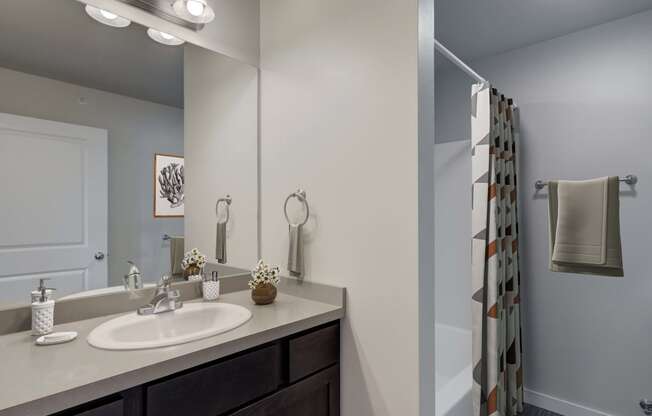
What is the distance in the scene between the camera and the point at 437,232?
2.87 meters

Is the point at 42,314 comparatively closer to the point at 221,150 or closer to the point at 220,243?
the point at 220,243

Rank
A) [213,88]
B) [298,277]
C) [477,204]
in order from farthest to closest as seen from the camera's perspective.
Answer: [477,204] → [213,88] → [298,277]

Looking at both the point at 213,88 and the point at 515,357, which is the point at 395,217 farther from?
the point at 515,357

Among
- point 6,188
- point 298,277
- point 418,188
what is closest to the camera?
point 6,188

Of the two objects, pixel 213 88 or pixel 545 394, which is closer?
pixel 213 88

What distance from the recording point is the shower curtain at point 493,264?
1.89 metres

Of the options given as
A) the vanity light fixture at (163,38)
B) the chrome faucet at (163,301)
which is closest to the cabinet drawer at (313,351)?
the chrome faucet at (163,301)

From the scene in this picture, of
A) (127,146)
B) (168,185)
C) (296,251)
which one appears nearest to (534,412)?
(296,251)

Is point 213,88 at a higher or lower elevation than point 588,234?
higher

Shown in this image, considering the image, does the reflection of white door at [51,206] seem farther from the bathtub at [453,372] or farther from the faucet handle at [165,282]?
the bathtub at [453,372]

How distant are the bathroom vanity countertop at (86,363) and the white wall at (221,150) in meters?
0.57

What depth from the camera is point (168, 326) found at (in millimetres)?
1310

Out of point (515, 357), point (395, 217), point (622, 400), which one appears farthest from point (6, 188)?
point (622, 400)

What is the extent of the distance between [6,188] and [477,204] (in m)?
2.13
